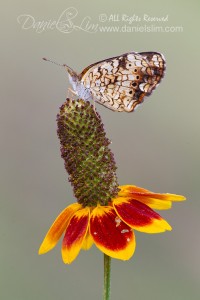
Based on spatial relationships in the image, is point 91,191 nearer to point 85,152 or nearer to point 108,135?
point 85,152

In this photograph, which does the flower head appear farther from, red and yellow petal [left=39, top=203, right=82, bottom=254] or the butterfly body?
the butterfly body

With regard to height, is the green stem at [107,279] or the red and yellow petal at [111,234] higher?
the red and yellow petal at [111,234]

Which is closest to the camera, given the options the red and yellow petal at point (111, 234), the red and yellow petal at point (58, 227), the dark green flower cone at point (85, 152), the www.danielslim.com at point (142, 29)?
the red and yellow petal at point (111, 234)

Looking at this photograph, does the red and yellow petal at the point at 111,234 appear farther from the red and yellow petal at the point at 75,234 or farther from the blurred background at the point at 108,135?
the blurred background at the point at 108,135
